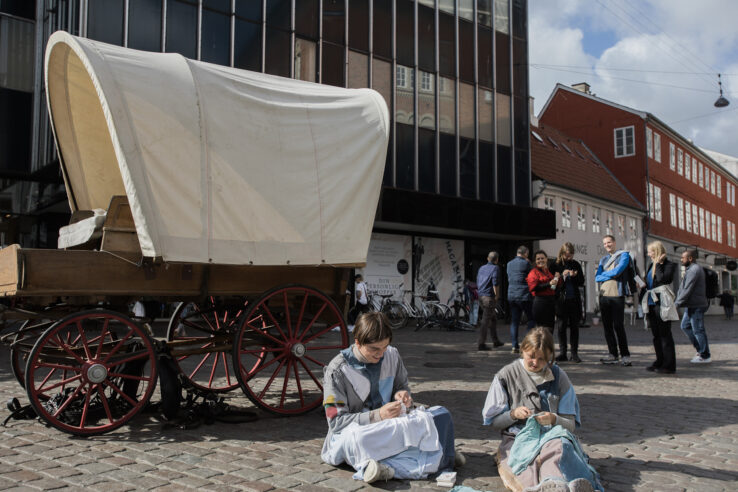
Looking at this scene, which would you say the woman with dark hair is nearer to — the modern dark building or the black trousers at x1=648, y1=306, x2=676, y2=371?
the black trousers at x1=648, y1=306, x2=676, y2=371

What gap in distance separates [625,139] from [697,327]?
28.7 m

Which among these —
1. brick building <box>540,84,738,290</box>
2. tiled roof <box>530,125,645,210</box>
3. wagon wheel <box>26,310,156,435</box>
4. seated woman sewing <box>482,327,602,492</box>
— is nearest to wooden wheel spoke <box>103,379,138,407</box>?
wagon wheel <box>26,310,156,435</box>

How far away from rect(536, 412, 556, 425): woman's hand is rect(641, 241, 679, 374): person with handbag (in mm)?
5613

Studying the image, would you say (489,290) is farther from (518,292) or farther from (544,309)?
(544,309)

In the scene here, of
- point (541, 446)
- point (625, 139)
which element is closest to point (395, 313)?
point (541, 446)

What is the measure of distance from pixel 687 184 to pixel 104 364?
44.1 meters

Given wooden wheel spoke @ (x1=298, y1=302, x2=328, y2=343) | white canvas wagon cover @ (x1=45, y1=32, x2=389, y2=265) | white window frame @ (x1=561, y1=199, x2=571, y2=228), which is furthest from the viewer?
white window frame @ (x1=561, y1=199, x2=571, y2=228)

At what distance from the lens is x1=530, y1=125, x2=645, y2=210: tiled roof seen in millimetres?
28625

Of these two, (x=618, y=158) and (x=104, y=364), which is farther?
(x=618, y=158)

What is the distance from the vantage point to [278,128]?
5645mm

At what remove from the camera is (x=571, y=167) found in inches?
1225

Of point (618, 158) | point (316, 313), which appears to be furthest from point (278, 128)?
point (618, 158)

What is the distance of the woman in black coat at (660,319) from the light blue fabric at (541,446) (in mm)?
5803

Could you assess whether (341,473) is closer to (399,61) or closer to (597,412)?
(597,412)
